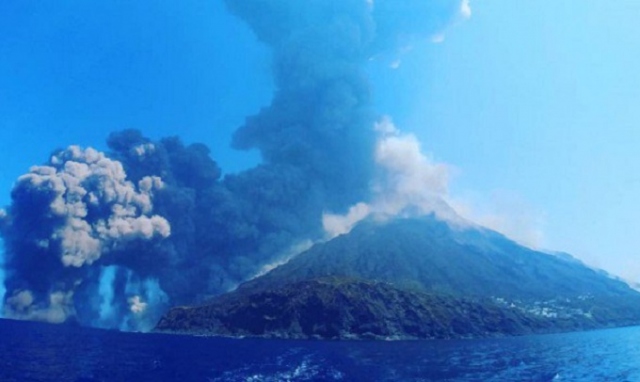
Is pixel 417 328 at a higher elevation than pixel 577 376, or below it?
higher

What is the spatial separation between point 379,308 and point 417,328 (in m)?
17.5

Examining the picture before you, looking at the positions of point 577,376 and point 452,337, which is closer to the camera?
point 577,376

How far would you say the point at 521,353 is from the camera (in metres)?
109

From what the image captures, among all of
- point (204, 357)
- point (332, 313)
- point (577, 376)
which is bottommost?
point (577, 376)

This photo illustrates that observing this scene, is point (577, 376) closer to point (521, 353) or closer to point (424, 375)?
point (424, 375)

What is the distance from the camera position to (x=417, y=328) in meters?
187

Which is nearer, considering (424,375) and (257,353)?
(424,375)

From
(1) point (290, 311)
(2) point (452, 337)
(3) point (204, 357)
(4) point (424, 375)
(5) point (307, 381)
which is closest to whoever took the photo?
(5) point (307, 381)

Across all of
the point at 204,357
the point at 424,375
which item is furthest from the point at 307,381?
the point at 204,357

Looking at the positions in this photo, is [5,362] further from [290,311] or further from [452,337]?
[452,337]

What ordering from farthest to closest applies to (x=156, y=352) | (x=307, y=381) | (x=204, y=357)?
(x=156, y=352), (x=204, y=357), (x=307, y=381)

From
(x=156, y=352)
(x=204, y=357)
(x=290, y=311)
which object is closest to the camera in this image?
(x=204, y=357)

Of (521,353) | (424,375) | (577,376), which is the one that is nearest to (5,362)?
(424,375)

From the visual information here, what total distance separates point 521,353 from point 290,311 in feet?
336
